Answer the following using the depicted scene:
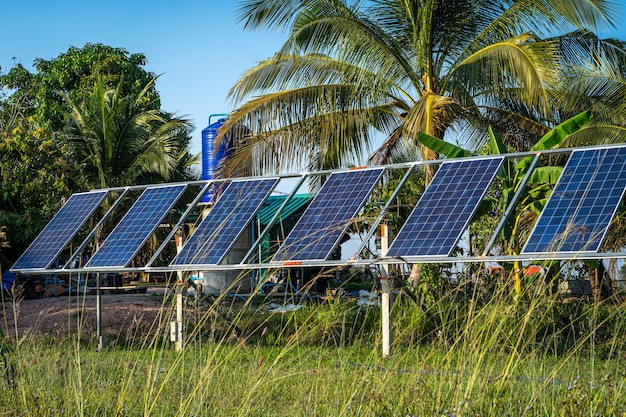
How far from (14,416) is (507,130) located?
48.2ft

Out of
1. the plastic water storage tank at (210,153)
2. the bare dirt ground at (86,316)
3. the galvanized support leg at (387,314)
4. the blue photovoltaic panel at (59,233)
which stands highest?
the plastic water storage tank at (210,153)

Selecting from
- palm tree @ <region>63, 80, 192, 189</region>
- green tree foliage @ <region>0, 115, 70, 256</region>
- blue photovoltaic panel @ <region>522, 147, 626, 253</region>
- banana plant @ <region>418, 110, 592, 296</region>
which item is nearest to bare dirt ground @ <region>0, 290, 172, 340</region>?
green tree foliage @ <region>0, 115, 70, 256</region>

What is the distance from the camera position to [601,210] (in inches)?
357

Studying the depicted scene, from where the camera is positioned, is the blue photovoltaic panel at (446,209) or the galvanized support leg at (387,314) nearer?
the blue photovoltaic panel at (446,209)

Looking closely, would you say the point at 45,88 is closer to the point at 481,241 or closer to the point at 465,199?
the point at 481,241

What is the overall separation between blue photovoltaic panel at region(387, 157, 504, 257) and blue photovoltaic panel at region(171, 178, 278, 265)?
7.14ft

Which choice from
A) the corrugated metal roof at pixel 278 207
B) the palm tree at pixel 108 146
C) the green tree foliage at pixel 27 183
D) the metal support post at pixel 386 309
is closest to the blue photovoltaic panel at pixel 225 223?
the metal support post at pixel 386 309

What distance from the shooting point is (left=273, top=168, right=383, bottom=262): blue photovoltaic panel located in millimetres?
10297

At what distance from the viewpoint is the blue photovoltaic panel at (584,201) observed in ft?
28.9

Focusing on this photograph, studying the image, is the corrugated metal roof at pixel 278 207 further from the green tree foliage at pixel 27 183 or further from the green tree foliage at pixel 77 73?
the green tree foliage at pixel 77 73

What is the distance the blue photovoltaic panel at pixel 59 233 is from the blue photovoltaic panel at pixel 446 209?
17.1ft

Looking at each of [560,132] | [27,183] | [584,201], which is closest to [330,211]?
[584,201]

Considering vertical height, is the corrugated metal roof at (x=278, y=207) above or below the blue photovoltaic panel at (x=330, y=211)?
above

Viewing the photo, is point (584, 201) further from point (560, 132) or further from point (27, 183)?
point (27, 183)
